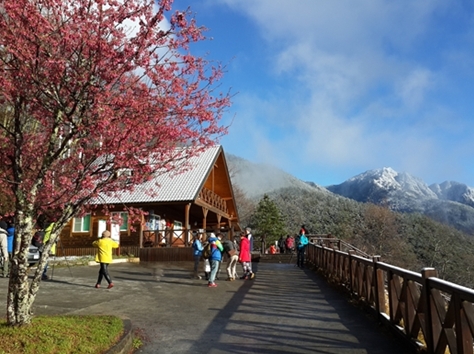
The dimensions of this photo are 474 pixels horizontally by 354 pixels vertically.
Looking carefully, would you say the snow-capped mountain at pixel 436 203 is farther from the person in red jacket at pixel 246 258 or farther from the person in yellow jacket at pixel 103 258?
the person in yellow jacket at pixel 103 258

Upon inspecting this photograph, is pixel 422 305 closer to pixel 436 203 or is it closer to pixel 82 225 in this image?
pixel 82 225

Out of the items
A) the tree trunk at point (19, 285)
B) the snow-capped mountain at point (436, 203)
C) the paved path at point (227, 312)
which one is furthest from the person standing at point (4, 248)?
the snow-capped mountain at point (436, 203)

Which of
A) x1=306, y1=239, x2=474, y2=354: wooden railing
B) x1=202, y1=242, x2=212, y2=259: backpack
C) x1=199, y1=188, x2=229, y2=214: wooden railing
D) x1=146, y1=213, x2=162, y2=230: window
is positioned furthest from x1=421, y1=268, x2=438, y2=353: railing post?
x1=199, y1=188, x2=229, y2=214: wooden railing

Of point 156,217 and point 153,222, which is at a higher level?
point 156,217

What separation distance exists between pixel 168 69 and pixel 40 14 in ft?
5.71

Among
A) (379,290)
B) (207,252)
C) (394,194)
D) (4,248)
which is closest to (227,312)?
(379,290)

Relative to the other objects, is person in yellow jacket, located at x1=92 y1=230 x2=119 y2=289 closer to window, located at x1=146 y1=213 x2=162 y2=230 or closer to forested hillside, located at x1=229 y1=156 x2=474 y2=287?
window, located at x1=146 y1=213 x2=162 y2=230

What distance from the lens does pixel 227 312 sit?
828 centimetres

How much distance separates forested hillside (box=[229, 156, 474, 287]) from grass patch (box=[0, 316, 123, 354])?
4562 centimetres

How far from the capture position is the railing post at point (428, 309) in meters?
5.06

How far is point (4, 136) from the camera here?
6.34 metres

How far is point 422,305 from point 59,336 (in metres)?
4.66

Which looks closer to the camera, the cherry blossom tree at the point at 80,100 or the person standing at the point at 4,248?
the cherry blossom tree at the point at 80,100

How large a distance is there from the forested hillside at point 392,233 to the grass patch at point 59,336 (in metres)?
45.6
